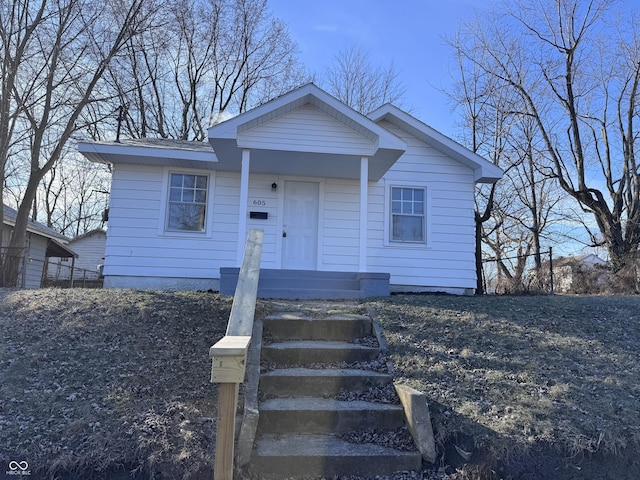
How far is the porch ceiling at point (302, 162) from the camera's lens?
8688 mm

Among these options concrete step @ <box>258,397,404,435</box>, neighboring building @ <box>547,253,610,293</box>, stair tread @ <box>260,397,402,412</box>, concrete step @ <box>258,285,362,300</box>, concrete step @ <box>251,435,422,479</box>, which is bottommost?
concrete step @ <box>251,435,422,479</box>

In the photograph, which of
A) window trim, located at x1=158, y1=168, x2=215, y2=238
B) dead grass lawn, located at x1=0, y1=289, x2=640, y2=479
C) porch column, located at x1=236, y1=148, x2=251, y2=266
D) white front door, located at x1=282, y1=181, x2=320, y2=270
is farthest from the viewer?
white front door, located at x1=282, y1=181, x2=320, y2=270

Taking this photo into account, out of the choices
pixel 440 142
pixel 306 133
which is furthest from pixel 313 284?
pixel 440 142

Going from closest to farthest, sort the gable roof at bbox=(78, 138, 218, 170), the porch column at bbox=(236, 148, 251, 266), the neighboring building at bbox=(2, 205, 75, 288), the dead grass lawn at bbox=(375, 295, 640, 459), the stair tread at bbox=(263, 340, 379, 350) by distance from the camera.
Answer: the dead grass lawn at bbox=(375, 295, 640, 459), the stair tread at bbox=(263, 340, 379, 350), the porch column at bbox=(236, 148, 251, 266), the gable roof at bbox=(78, 138, 218, 170), the neighboring building at bbox=(2, 205, 75, 288)

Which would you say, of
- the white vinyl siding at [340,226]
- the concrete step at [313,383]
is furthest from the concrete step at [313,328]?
the white vinyl siding at [340,226]

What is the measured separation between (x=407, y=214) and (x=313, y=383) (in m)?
6.73

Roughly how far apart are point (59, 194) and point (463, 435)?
36.1 meters

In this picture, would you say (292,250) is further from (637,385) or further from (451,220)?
(637,385)

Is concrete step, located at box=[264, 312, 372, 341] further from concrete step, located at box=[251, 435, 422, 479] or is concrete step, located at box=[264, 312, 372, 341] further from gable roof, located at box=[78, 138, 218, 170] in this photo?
gable roof, located at box=[78, 138, 218, 170]

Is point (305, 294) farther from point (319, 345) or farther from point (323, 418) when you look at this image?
point (323, 418)

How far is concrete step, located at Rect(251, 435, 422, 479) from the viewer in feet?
10.6

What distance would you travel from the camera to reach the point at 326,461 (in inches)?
129

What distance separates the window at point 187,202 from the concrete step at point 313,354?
568 cm

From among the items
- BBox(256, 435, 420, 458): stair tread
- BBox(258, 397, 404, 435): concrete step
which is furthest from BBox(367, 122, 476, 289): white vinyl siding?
BBox(256, 435, 420, 458): stair tread
